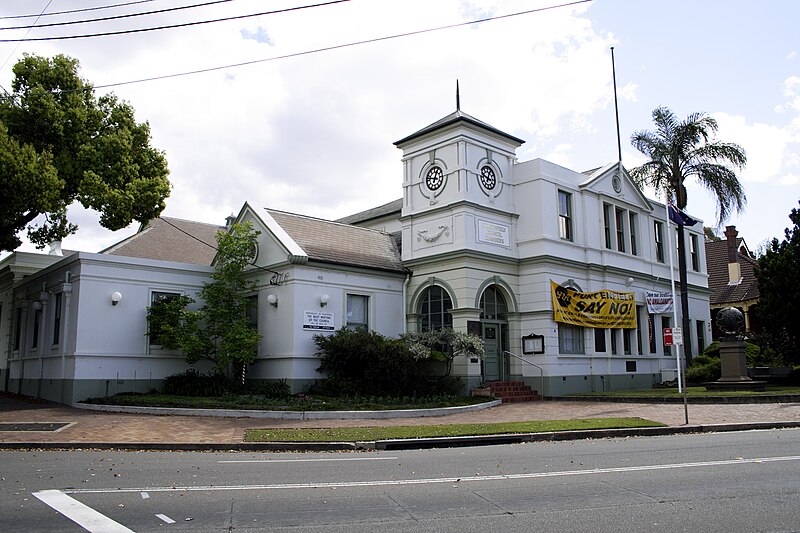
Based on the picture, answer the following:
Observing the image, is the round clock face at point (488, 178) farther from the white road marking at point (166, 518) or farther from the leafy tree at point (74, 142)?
the white road marking at point (166, 518)

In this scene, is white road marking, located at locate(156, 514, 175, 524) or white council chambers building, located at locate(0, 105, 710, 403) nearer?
white road marking, located at locate(156, 514, 175, 524)

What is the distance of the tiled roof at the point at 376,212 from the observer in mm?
31203

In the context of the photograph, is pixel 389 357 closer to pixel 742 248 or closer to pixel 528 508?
pixel 528 508

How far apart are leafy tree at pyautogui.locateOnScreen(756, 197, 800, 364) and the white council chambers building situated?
5.03 m

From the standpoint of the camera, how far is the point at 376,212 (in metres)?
33.1

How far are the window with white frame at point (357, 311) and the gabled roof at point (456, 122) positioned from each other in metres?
6.44

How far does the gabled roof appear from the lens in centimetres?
2475

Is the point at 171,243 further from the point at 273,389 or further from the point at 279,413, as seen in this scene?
the point at 279,413

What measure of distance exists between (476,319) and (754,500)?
16572 mm

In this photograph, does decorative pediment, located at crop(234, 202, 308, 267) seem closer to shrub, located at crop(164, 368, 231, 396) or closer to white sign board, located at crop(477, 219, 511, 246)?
shrub, located at crop(164, 368, 231, 396)

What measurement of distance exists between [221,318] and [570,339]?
1299 cm

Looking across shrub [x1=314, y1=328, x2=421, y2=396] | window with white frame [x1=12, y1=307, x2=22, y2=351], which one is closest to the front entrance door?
shrub [x1=314, y1=328, x2=421, y2=396]

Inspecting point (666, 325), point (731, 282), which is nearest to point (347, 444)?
point (666, 325)

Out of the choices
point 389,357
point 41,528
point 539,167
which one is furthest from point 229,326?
point 41,528
